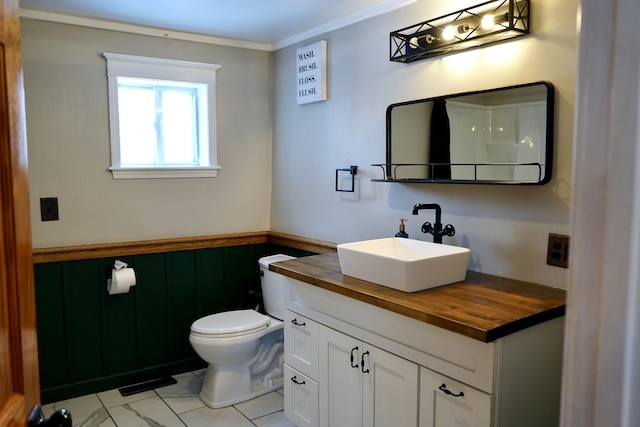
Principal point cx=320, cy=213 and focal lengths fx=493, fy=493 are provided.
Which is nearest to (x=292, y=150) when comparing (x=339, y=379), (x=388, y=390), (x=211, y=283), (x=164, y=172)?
(x=164, y=172)

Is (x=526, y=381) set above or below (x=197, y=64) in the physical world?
below

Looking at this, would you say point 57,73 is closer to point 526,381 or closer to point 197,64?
point 197,64

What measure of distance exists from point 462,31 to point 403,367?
141cm

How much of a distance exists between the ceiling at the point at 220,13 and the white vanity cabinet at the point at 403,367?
4.70 ft

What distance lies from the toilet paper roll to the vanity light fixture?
1929mm

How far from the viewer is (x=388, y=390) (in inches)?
73.3

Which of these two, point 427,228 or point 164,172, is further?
point 164,172

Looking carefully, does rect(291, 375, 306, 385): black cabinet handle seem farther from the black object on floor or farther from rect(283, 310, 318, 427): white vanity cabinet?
the black object on floor

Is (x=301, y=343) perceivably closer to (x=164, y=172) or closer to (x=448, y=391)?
(x=448, y=391)

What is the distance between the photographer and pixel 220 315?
3008mm

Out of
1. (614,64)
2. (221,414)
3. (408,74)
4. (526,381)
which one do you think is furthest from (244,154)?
(614,64)

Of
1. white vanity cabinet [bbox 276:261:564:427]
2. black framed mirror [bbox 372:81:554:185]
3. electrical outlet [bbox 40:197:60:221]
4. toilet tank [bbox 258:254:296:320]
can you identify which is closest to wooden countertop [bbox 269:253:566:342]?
white vanity cabinet [bbox 276:261:564:427]

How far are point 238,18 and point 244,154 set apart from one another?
36.7 inches

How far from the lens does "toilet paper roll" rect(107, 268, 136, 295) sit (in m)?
2.89
